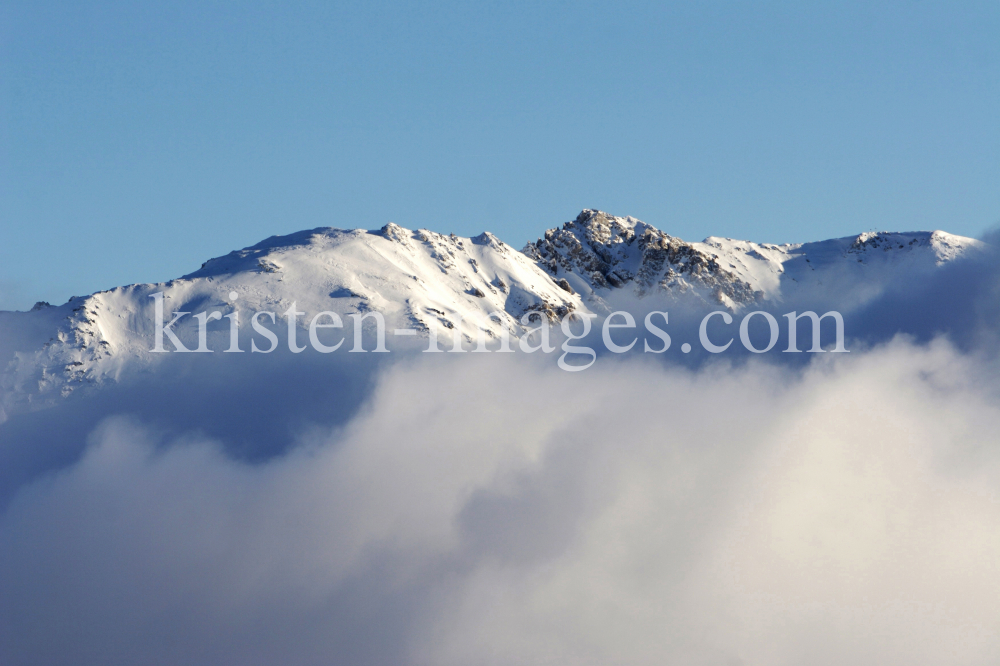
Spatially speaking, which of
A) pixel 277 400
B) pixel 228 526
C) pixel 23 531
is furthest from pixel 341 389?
pixel 23 531

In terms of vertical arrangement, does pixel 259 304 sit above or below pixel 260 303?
below

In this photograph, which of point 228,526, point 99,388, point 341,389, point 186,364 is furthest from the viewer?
point 228,526

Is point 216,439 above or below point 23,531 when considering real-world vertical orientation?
above

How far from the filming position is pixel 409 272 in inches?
7343

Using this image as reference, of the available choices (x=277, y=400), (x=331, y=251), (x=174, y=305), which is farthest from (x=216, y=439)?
(x=331, y=251)

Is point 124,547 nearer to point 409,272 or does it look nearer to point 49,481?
point 49,481

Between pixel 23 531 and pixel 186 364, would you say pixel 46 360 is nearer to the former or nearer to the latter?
pixel 186 364

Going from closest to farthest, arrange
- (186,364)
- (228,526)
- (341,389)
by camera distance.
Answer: (186,364)
(341,389)
(228,526)

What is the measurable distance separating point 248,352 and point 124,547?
5012cm

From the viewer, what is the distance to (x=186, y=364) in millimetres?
167500

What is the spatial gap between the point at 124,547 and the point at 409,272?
7394 centimetres

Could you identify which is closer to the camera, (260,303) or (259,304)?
(259,304)

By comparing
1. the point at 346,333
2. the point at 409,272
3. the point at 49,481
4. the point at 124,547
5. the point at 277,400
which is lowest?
the point at 124,547

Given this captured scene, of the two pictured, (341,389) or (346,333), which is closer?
(346,333)
